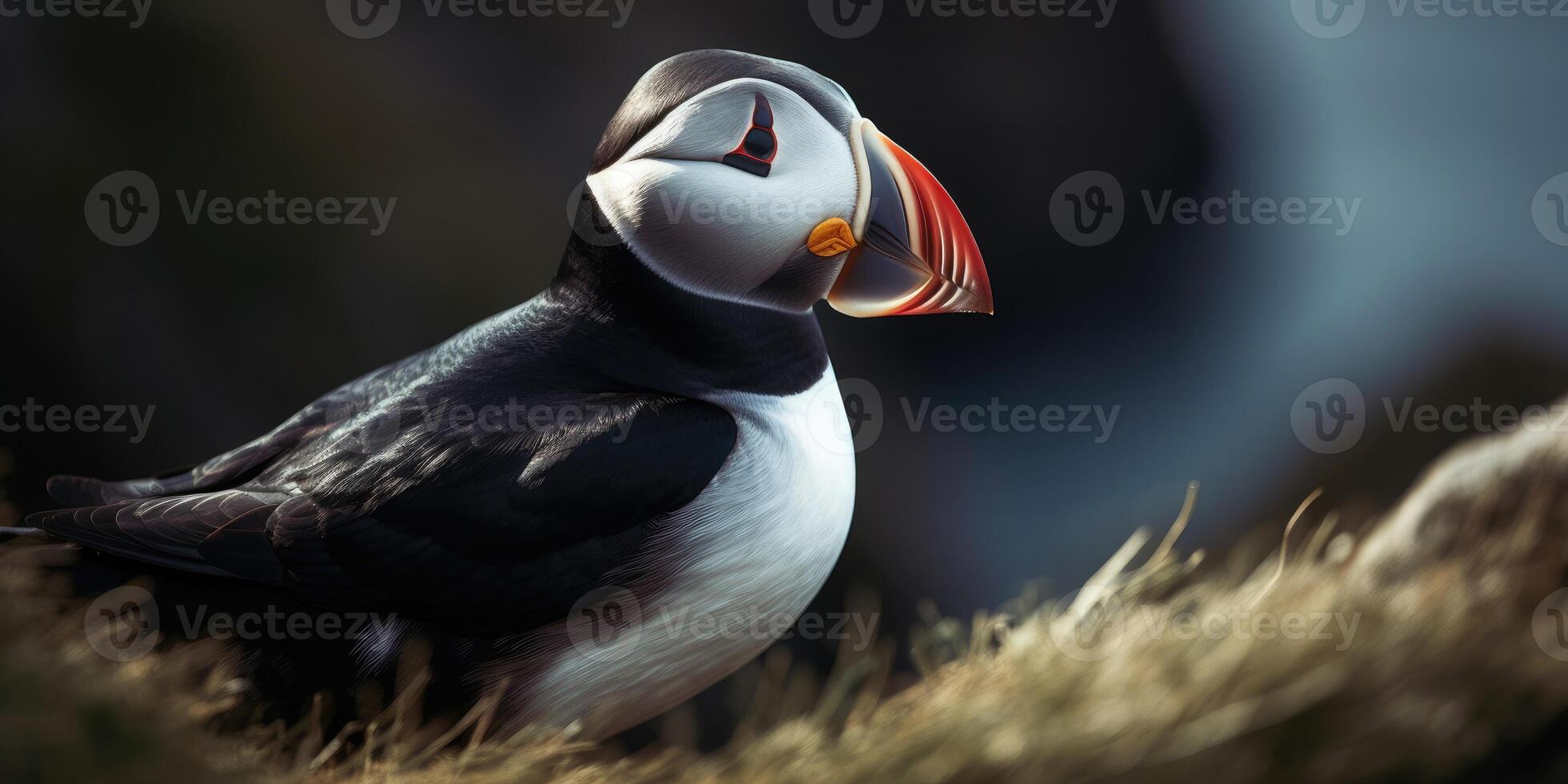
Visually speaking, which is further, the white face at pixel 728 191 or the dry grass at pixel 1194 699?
the white face at pixel 728 191

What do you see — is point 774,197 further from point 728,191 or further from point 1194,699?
point 1194,699

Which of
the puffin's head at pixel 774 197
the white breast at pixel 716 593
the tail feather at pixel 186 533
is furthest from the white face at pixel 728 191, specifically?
the tail feather at pixel 186 533

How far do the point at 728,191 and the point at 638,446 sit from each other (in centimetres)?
31

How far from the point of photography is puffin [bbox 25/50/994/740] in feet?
4.02

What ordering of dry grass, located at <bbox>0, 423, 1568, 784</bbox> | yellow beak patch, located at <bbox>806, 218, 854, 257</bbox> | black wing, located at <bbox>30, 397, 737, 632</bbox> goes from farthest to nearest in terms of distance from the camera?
yellow beak patch, located at <bbox>806, 218, 854, 257</bbox>
black wing, located at <bbox>30, 397, 737, 632</bbox>
dry grass, located at <bbox>0, 423, 1568, 784</bbox>

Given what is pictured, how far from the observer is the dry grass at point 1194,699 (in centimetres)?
67

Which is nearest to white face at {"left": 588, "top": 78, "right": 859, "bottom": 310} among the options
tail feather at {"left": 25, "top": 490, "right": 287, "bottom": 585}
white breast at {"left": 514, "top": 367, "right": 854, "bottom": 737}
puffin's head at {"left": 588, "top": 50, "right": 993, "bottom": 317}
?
puffin's head at {"left": 588, "top": 50, "right": 993, "bottom": 317}

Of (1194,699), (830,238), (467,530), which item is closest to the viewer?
(1194,699)

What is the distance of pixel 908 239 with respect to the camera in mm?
1388

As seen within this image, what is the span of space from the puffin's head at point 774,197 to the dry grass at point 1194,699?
54cm

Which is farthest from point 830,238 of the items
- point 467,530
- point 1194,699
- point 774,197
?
point 1194,699

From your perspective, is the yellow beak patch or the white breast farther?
the yellow beak patch

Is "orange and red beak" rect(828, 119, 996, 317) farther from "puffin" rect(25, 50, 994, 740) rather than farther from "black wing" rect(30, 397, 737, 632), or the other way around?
"black wing" rect(30, 397, 737, 632)

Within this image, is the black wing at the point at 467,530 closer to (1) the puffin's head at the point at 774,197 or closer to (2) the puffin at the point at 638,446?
(2) the puffin at the point at 638,446
